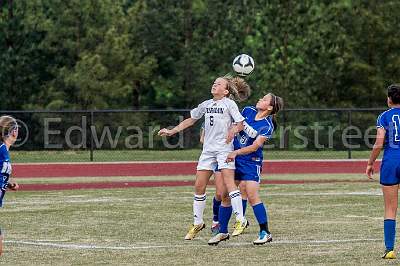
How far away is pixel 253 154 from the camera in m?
13.0

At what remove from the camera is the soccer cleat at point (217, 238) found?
12789mm

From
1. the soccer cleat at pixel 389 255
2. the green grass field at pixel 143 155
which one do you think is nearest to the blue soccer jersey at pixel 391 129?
the soccer cleat at pixel 389 255

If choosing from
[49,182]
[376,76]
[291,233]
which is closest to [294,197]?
[291,233]

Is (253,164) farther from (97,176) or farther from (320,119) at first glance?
(320,119)

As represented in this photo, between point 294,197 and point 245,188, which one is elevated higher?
point 245,188

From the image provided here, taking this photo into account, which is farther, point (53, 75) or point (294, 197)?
point (53, 75)

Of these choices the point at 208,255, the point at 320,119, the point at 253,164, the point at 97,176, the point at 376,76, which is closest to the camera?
the point at 208,255

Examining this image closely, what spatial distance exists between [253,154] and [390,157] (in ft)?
7.13

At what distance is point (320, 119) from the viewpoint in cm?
3372

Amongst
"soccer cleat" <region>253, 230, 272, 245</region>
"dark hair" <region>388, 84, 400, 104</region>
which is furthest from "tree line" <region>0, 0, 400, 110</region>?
"dark hair" <region>388, 84, 400, 104</region>

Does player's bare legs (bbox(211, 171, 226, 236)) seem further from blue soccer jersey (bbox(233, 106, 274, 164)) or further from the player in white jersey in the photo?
blue soccer jersey (bbox(233, 106, 274, 164))

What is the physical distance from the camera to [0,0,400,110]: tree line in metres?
47.5

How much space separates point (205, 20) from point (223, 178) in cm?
3918

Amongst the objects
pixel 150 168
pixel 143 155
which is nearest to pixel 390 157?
pixel 150 168
